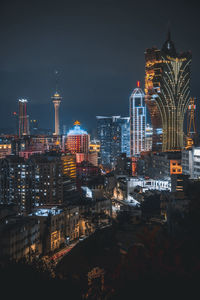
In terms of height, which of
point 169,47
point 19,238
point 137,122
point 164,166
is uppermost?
point 169,47

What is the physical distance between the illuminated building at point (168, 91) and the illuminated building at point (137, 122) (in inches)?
504

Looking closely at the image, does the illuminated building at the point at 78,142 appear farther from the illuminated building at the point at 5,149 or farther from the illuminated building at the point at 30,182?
the illuminated building at the point at 30,182

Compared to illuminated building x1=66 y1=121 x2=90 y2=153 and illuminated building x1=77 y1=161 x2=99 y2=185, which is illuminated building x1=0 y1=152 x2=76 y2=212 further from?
illuminated building x1=66 y1=121 x2=90 y2=153

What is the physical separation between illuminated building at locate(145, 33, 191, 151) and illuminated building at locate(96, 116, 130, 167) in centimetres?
1422

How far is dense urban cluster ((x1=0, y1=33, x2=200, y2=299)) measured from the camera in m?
8.16

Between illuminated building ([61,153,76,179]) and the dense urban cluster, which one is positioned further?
illuminated building ([61,153,76,179])

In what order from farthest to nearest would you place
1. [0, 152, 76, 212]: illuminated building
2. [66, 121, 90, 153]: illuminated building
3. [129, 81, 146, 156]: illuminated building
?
[129, 81, 146, 156]: illuminated building < [66, 121, 90, 153]: illuminated building < [0, 152, 76, 212]: illuminated building

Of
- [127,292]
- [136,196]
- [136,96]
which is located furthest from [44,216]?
[136,96]

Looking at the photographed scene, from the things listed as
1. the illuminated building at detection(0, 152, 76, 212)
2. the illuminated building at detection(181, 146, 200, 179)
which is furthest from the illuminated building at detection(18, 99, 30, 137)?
the illuminated building at detection(181, 146, 200, 179)

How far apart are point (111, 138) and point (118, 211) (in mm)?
37774

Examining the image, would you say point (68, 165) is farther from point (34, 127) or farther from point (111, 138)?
point (34, 127)

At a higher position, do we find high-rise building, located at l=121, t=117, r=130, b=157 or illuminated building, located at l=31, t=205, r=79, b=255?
high-rise building, located at l=121, t=117, r=130, b=157

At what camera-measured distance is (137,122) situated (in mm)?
53438

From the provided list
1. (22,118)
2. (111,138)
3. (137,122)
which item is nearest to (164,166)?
(137,122)
